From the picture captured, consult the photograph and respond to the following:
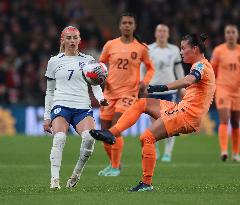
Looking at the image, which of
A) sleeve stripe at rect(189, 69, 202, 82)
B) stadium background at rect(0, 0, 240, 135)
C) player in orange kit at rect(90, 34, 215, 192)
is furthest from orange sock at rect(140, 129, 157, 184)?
stadium background at rect(0, 0, 240, 135)

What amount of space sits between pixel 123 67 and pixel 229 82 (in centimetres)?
338

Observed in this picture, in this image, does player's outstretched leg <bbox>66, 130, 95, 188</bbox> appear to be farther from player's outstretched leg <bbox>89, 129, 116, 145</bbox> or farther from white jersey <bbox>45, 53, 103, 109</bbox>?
player's outstretched leg <bbox>89, 129, 116, 145</bbox>

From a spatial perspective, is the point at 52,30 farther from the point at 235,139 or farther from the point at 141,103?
the point at 141,103

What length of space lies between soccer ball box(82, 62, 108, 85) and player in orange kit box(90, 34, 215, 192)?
2.01ft

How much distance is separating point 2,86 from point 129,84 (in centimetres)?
1164

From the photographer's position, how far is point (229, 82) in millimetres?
17812

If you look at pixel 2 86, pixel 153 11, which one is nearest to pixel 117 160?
pixel 2 86

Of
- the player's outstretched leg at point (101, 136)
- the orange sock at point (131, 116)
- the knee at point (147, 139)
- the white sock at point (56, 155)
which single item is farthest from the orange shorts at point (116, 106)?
the player's outstretched leg at point (101, 136)

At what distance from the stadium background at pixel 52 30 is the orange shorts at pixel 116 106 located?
9.70 metres

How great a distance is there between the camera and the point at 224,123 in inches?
695

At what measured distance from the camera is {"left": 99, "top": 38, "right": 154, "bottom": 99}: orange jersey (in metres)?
15.1

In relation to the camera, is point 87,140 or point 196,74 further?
point 87,140

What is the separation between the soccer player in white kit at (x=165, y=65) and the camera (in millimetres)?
17656

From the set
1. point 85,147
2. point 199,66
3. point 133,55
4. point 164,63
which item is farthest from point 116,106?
point 199,66
